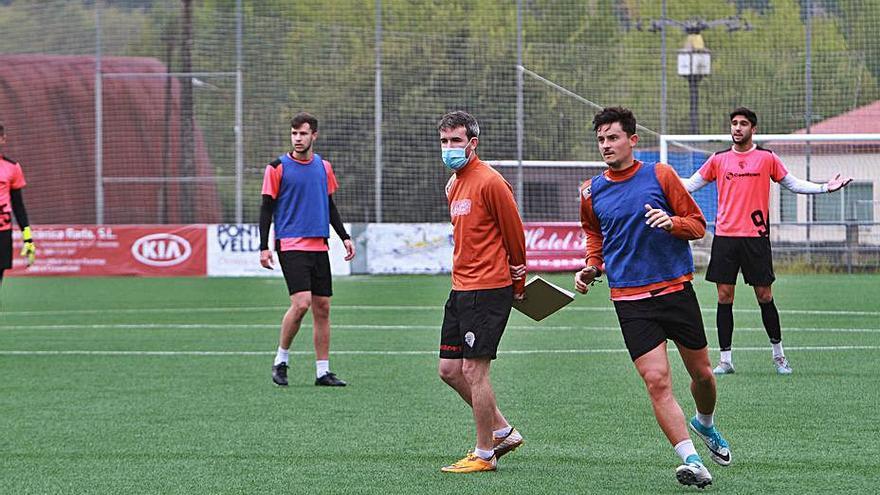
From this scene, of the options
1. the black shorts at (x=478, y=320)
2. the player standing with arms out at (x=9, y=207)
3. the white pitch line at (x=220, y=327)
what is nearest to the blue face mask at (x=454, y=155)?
the black shorts at (x=478, y=320)

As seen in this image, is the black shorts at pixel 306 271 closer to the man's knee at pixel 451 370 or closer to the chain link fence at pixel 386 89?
the man's knee at pixel 451 370

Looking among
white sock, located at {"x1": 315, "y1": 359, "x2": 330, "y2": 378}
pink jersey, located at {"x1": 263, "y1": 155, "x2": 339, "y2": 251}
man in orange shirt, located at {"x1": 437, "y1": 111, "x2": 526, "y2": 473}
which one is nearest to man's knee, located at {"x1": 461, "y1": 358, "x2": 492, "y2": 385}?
man in orange shirt, located at {"x1": 437, "y1": 111, "x2": 526, "y2": 473}

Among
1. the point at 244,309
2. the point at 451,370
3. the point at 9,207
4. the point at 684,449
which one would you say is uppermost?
the point at 9,207

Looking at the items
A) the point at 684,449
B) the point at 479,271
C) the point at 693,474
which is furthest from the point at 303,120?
the point at 693,474

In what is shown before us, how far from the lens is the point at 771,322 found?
1154 centimetres

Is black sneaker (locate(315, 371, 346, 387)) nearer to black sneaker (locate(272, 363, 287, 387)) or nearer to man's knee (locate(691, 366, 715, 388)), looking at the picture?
black sneaker (locate(272, 363, 287, 387))

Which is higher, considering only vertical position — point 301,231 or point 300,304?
point 301,231

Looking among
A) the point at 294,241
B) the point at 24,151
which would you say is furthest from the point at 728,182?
the point at 24,151

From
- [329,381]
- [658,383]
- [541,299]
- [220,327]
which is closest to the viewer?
[658,383]

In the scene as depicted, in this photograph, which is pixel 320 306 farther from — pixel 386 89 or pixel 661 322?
pixel 386 89

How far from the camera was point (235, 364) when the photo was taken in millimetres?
12586

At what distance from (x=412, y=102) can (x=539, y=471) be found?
1011 inches

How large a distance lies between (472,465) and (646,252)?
140 centimetres

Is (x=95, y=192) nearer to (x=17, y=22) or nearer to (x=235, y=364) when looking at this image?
(x=17, y=22)
